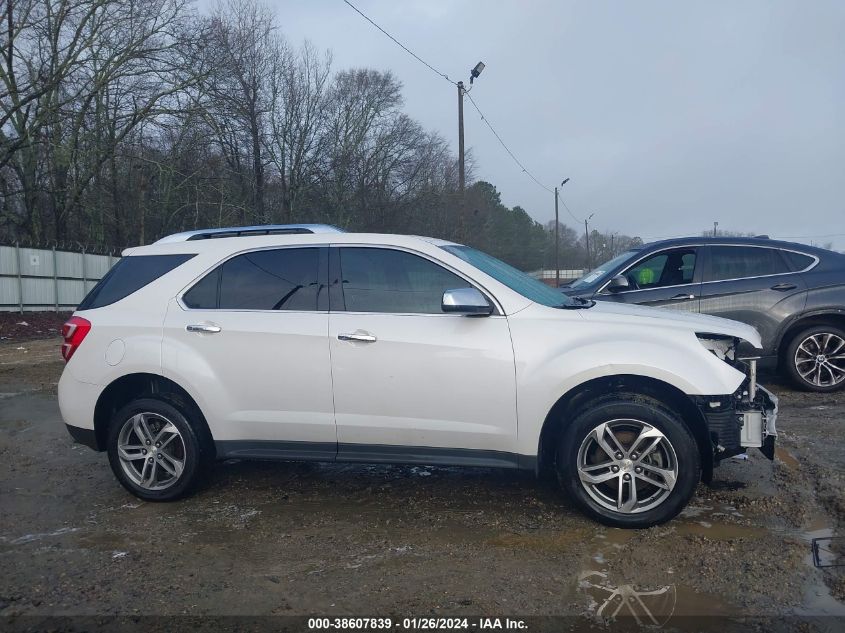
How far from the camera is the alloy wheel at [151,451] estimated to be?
4688 millimetres

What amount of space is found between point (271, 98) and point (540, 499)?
33.1 m

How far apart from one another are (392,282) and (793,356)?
209 inches

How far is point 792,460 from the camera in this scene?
17.9ft

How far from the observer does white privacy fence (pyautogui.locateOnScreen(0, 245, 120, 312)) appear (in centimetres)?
2027

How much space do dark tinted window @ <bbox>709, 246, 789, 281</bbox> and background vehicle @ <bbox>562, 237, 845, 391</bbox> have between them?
0.01 metres

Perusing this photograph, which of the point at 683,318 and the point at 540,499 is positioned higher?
the point at 683,318

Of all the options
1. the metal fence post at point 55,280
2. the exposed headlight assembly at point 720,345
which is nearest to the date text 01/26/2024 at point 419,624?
the exposed headlight assembly at point 720,345

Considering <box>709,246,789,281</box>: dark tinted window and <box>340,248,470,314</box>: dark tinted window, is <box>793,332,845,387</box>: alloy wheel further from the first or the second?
<box>340,248,470,314</box>: dark tinted window

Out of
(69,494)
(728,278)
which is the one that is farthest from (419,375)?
(728,278)

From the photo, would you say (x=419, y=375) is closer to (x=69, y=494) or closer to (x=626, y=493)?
(x=626, y=493)

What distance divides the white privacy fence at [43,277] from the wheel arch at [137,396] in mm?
15564

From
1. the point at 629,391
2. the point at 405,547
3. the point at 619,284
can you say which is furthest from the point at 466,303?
the point at 619,284

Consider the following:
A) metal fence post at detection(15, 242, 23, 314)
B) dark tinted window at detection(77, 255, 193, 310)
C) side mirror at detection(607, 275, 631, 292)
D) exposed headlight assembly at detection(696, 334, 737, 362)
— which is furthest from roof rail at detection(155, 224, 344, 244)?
metal fence post at detection(15, 242, 23, 314)

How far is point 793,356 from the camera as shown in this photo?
25.0 ft
